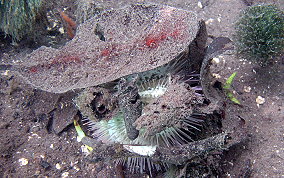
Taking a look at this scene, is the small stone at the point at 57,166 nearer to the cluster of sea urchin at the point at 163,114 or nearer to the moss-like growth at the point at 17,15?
the cluster of sea urchin at the point at 163,114

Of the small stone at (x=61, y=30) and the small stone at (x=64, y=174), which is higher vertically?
the small stone at (x=61, y=30)

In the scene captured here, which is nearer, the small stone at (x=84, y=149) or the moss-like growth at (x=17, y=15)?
the small stone at (x=84, y=149)

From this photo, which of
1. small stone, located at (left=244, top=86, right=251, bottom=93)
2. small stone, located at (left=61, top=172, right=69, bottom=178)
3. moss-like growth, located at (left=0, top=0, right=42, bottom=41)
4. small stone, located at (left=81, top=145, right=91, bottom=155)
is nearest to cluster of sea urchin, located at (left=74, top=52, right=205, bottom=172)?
small stone, located at (left=81, top=145, right=91, bottom=155)

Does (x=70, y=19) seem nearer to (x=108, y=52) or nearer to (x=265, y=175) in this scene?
(x=108, y=52)

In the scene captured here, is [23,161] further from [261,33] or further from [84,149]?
[261,33]

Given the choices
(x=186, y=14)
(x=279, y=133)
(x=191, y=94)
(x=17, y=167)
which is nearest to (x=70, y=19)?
(x=186, y=14)

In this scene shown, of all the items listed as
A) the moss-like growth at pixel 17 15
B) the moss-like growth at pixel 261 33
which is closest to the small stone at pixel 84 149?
the moss-like growth at pixel 17 15

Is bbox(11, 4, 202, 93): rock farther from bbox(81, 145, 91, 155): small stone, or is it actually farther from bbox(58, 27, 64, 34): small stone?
bbox(58, 27, 64, 34): small stone
